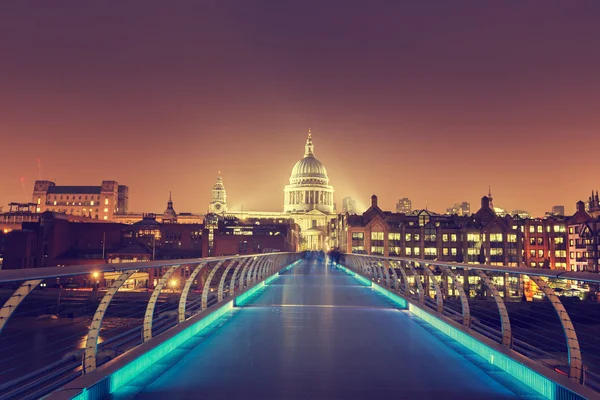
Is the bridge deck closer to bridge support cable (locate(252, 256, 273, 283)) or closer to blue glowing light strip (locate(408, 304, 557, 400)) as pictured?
blue glowing light strip (locate(408, 304, 557, 400))

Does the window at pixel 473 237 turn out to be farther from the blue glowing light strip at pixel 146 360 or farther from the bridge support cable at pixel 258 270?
the blue glowing light strip at pixel 146 360

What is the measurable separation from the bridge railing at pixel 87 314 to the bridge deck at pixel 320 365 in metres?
0.86

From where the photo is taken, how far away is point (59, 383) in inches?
220

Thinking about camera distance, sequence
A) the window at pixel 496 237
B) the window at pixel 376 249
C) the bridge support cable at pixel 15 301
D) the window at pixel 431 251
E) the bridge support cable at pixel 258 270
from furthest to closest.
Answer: the window at pixel 431 251 → the window at pixel 376 249 → the window at pixel 496 237 → the bridge support cable at pixel 258 270 → the bridge support cable at pixel 15 301

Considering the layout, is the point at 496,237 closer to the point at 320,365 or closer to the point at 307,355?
the point at 307,355

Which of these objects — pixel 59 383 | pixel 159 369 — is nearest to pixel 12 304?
pixel 59 383

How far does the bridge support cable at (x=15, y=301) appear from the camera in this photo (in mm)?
4188

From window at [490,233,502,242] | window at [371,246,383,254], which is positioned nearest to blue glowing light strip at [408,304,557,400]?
window at [371,246,383,254]

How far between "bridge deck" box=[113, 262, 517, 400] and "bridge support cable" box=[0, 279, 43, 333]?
180cm

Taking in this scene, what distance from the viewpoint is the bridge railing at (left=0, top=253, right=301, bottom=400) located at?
18.2 feet

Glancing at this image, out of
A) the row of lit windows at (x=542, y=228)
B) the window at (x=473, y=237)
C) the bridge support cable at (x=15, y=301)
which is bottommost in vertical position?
the bridge support cable at (x=15, y=301)

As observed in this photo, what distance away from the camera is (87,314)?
56344mm

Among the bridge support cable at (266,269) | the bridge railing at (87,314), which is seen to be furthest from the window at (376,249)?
the bridge support cable at (266,269)

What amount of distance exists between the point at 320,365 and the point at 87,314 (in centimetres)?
5594
